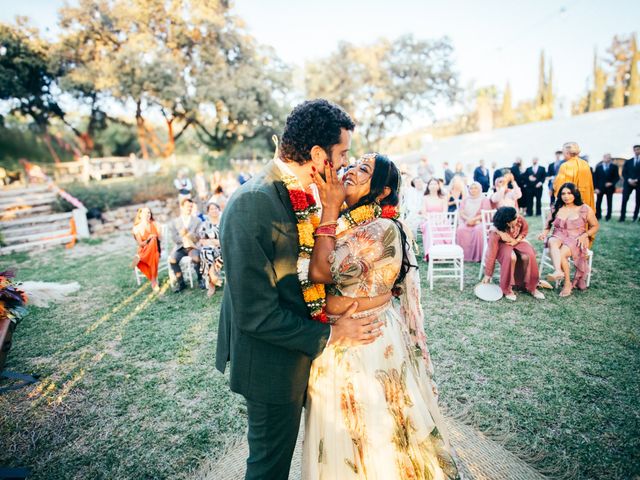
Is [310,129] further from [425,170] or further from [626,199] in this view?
[425,170]

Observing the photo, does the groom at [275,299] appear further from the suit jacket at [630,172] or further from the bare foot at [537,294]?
the suit jacket at [630,172]

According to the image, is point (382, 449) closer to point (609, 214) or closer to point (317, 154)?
point (317, 154)

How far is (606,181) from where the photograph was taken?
34.3 feet

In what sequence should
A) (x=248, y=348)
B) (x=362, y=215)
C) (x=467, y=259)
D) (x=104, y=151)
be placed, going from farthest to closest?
(x=104, y=151), (x=467, y=259), (x=362, y=215), (x=248, y=348)

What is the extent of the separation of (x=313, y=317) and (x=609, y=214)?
12360 millimetres

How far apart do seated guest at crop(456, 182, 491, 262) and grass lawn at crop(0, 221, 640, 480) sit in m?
1.84

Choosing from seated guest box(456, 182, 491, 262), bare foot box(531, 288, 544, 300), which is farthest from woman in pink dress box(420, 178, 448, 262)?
bare foot box(531, 288, 544, 300)

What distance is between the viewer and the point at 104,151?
79.7 feet

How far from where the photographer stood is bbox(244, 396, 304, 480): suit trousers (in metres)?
1.70

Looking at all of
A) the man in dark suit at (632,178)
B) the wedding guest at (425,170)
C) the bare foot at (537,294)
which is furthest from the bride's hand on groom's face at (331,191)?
the wedding guest at (425,170)

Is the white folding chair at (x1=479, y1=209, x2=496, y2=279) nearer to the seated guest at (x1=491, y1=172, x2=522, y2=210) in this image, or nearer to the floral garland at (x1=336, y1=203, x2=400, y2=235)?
the seated guest at (x1=491, y1=172, x2=522, y2=210)

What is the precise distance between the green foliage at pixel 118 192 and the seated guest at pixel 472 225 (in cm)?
1351

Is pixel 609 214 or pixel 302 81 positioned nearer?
pixel 609 214

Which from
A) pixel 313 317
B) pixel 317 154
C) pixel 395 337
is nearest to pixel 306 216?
pixel 317 154
